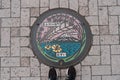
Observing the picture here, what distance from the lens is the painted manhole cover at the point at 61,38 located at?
433cm

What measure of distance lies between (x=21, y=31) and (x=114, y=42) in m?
1.43

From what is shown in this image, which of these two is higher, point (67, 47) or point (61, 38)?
point (61, 38)

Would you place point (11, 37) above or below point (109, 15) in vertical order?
below

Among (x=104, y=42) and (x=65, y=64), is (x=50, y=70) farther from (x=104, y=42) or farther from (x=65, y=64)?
(x=104, y=42)

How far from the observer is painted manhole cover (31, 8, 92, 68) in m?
4.33

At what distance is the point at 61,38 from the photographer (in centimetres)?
437

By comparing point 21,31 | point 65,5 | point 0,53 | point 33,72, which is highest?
point 65,5

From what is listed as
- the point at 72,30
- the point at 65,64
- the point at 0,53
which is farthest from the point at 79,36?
the point at 0,53

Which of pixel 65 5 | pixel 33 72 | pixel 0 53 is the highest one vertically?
pixel 65 5

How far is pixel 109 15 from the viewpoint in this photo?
449 centimetres

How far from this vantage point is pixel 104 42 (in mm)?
4418

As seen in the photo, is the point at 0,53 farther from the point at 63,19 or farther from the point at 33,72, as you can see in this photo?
the point at 63,19

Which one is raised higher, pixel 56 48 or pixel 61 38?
pixel 61 38

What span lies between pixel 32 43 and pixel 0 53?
503 mm
